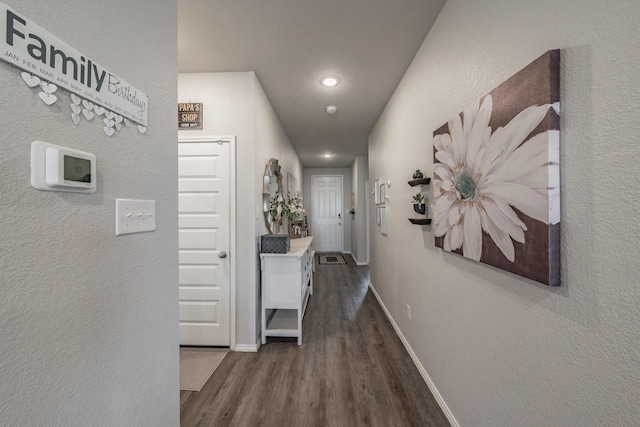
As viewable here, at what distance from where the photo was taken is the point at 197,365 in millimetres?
2139

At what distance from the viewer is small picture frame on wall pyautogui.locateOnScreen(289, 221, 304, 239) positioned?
12.8 feet

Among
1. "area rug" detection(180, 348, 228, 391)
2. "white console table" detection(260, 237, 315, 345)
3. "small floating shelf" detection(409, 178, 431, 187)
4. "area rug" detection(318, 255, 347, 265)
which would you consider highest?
"small floating shelf" detection(409, 178, 431, 187)

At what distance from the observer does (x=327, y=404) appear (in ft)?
5.58

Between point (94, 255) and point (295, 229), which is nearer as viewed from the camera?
point (94, 255)

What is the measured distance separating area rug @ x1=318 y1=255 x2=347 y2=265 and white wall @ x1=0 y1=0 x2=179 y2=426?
506cm

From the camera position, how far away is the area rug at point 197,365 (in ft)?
6.28

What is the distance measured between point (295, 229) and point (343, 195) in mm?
3501

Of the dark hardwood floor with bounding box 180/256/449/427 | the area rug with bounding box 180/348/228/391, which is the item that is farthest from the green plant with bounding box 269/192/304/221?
the area rug with bounding box 180/348/228/391

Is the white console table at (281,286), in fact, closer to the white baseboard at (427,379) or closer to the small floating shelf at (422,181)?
the white baseboard at (427,379)

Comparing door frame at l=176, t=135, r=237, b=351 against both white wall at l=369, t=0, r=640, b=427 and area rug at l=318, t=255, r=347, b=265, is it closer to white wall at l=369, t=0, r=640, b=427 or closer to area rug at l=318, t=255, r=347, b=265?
white wall at l=369, t=0, r=640, b=427

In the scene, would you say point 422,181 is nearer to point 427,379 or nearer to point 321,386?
point 427,379

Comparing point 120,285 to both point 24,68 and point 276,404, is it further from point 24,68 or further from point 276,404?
point 276,404

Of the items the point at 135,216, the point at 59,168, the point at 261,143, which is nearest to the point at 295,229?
the point at 261,143

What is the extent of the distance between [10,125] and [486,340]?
1.75 metres
